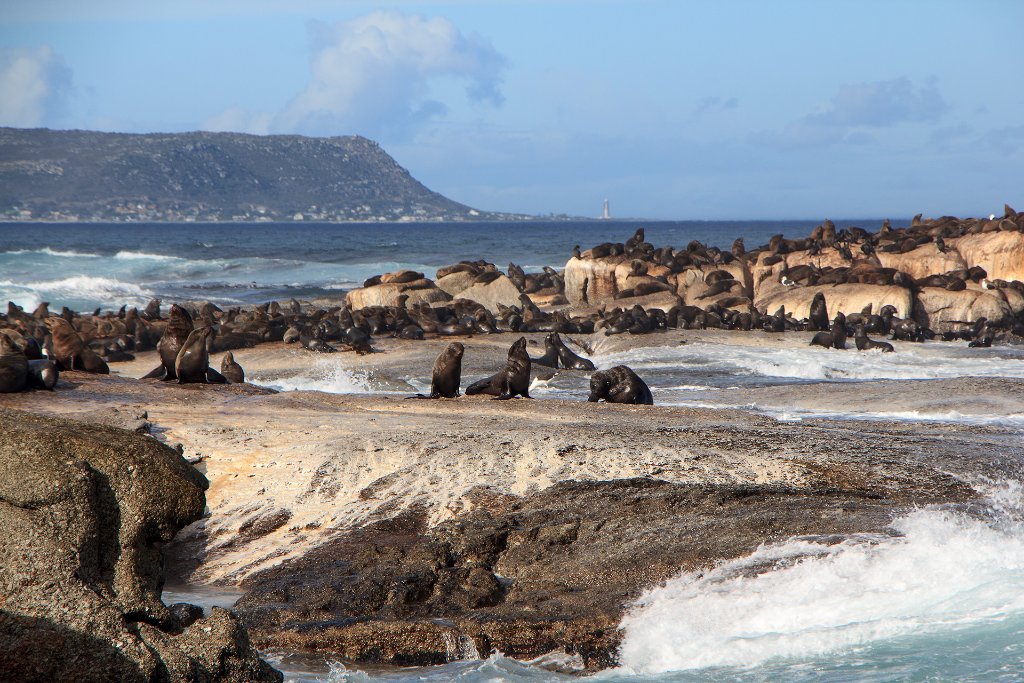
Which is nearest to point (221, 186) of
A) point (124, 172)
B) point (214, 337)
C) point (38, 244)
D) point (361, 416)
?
point (124, 172)

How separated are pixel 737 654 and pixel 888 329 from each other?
60.8ft

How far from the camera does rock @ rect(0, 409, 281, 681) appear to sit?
4328 mm

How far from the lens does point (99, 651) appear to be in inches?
171

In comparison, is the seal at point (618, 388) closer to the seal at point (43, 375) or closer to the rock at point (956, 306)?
the seal at point (43, 375)

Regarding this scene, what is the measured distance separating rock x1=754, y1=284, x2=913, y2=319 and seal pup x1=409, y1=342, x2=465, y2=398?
47.1 ft

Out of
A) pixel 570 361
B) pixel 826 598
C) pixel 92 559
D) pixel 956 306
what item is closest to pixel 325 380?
pixel 570 361

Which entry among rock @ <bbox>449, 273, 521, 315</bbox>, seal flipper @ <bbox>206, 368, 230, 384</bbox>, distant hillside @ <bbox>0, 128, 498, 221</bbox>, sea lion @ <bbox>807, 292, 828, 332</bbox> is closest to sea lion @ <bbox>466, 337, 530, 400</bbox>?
seal flipper @ <bbox>206, 368, 230, 384</bbox>

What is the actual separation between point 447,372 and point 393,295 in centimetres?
1625

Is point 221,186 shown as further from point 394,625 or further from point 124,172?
point 394,625

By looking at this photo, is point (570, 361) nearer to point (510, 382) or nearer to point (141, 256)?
point (510, 382)

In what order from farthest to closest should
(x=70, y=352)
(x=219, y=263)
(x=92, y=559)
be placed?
(x=219, y=263)
(x=70, y=352)
(x=92, y=559)

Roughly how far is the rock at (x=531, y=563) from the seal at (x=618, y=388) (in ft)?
15.6

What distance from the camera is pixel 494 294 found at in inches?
1176

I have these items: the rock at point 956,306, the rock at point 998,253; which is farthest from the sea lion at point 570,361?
the rock at point 998,253
